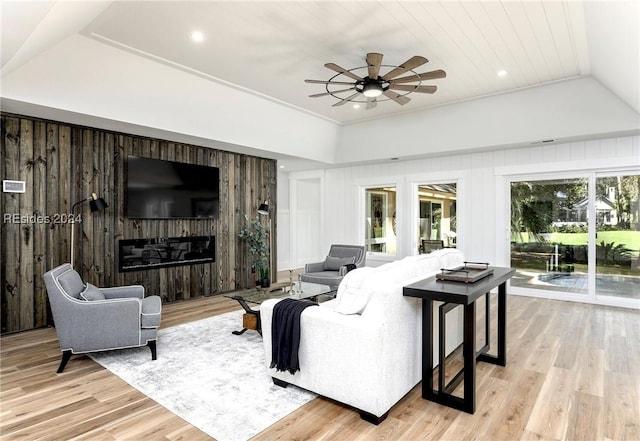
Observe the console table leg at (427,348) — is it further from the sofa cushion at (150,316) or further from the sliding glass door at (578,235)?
the sliding glass door at (578,235)

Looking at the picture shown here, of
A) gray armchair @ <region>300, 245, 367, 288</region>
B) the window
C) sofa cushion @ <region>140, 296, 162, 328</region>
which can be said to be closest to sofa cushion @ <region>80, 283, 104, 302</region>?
sofa cushion @ <region>140, 296, 162, 328</region>

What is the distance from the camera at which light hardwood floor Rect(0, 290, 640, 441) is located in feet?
7.59

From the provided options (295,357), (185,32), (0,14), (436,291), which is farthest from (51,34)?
(436,291)

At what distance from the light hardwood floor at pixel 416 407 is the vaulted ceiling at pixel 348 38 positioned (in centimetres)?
253

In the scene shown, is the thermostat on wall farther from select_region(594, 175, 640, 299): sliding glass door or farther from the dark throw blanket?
select_region(594, 175, 640, 299): sliding glass door

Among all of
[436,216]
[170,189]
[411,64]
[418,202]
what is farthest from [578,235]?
[170,189]

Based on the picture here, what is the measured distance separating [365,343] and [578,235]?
17.2ft

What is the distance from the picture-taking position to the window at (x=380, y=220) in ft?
25.9

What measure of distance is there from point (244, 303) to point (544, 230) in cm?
517

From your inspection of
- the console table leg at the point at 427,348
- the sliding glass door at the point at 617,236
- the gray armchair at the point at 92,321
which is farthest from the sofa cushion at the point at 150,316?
the sliding glass door at the point at 617,236

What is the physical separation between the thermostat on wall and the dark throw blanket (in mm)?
3738

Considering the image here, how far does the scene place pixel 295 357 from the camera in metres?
2.67

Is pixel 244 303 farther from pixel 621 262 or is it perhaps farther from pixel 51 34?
pixel 621 262

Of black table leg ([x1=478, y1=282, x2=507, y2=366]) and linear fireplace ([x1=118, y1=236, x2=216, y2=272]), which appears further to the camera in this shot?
linear fireplace ([x1=118, y1=236, x2=216, y2=272])
